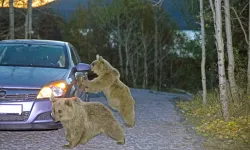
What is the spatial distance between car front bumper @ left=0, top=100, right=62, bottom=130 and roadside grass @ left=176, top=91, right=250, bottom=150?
2642 millimetres

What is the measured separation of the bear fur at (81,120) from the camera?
6.65 metres

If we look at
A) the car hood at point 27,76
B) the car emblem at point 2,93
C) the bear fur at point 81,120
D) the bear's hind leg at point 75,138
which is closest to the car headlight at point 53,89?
the car hood at point 27,76

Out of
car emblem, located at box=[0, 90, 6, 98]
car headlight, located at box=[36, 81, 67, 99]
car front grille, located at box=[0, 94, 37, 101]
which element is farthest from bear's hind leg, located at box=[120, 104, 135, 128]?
car emblem, located at box=[0, 90, 6, 98]

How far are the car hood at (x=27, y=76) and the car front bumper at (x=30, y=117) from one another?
30 cm

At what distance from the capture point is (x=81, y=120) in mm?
6914

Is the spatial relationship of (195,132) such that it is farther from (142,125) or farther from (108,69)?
(108,69)

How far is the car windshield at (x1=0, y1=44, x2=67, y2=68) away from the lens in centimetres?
900

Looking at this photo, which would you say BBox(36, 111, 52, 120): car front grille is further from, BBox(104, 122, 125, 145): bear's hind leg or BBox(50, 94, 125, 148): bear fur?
BBox(104, 122, 125, 145): bear's hind leg

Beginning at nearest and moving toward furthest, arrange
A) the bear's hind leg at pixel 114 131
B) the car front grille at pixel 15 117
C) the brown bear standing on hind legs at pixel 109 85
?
the bear's hind leg at pixel 114 131 < the car front grille at pixel 15 117 < the brown bear standing on hind legs at pixel 109 85

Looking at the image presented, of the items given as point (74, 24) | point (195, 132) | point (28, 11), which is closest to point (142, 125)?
point (195, 132)

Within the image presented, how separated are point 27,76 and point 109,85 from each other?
4.71ft

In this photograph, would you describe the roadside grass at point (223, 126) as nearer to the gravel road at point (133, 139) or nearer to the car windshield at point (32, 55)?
the gravel road at point (133, 139)

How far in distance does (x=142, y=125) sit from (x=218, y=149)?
258cm

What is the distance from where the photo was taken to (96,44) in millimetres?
47250
